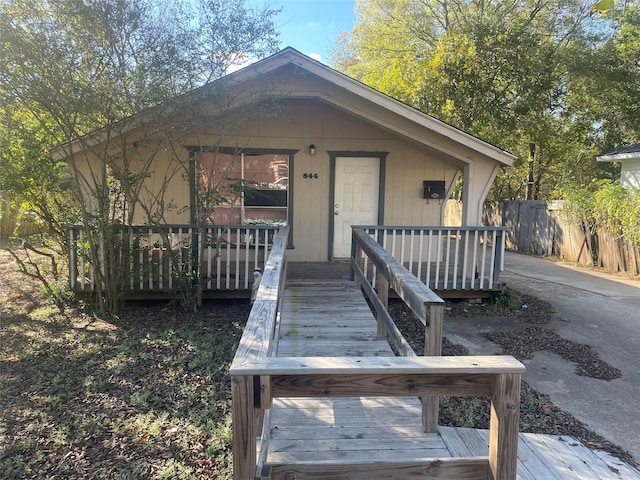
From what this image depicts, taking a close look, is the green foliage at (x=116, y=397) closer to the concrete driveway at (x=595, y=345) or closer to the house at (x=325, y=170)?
the house at (x=325, y=170)

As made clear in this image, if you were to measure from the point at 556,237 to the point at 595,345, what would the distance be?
31.4 feet

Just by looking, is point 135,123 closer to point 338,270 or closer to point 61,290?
point 61,290

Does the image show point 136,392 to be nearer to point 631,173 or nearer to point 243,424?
point 243,424

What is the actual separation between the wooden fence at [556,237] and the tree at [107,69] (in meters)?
5.97

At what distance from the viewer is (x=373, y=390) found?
1.65 meters

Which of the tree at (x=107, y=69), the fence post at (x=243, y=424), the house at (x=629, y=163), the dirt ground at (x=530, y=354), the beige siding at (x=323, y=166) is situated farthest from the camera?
the house at (x=629, y=163)

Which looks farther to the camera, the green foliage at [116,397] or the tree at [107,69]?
the tree at [107,69]

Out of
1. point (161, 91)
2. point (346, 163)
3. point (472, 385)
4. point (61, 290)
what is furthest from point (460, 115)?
point (472, 385)

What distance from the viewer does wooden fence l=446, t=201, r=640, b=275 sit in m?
10.6

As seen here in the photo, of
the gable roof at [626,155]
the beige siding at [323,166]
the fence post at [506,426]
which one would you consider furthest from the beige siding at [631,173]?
the fence post at [506,426]

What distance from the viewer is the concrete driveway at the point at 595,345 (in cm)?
348

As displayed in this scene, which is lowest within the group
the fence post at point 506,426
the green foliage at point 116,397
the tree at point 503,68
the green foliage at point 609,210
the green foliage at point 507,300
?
the green foliage at point 116,397

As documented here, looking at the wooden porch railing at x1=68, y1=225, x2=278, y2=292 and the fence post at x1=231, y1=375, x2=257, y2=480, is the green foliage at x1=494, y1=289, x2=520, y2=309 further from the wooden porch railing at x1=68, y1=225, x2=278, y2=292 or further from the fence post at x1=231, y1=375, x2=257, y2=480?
the fence post at x1=231, y1=375, x2=257, y2=480

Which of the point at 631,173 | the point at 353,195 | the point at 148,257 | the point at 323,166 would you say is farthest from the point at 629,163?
the point at 148,257
